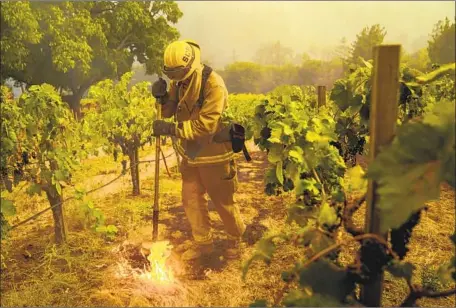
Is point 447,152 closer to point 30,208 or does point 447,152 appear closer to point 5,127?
point 5,127

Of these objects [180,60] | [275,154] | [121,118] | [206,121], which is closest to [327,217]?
[275,154]

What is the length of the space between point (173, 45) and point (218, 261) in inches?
96.8

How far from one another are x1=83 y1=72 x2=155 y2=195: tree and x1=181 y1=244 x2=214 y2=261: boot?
8.08 feet

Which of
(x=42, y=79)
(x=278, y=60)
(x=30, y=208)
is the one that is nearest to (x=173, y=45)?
(x=30, y=208)

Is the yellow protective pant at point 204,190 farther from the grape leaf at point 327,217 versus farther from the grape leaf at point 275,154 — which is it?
the grape leaf at point 327,217

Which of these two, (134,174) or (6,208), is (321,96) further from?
(6,208)

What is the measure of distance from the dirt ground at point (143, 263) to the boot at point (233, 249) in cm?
7

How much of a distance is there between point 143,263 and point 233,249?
110cm

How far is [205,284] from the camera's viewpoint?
355 cm

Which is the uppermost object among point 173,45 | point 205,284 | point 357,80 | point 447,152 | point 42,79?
point 42,79

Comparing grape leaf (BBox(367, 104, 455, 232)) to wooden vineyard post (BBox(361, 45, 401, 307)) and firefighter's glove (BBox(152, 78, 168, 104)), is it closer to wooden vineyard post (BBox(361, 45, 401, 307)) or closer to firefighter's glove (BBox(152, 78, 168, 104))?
wooden vineyard post (BBox(361, 45, 401, 307))

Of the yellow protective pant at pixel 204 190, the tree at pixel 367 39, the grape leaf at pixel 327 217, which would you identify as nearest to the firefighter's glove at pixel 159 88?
the yellow protective pant at pixel 204 190

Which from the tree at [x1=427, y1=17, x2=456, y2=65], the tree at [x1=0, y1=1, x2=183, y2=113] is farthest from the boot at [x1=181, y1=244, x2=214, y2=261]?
the tree at [x1=427, y1=17, x2=456, y2=65]

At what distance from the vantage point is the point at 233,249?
4.32m
